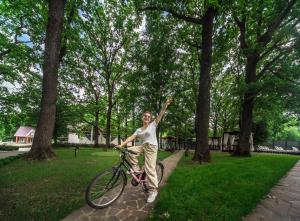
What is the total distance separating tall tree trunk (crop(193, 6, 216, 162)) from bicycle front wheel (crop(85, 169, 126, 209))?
21.6 ft

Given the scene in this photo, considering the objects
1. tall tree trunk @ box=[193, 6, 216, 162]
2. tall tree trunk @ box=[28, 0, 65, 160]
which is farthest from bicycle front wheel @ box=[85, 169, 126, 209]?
tall tree trunk @ box=[193, 6, 216, 162]

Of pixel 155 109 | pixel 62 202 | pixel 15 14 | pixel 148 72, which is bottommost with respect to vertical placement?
pixel 62 202

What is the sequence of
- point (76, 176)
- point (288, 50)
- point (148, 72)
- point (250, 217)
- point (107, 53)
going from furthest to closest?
point (107, 53) < point (148, 72) < point (288, 50) < point (76, 176) < point (250, 217)

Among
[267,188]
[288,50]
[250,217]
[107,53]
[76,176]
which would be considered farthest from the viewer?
[107,53]

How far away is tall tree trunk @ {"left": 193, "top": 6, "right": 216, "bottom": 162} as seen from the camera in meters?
10.1

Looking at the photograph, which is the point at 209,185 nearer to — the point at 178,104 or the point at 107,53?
the point at 178,104

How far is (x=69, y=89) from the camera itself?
23375 millimetres

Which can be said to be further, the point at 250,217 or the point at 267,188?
the point at 267,188

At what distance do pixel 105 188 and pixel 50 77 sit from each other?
6.82 meters

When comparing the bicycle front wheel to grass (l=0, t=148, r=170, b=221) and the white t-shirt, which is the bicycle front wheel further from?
the white t-shirt

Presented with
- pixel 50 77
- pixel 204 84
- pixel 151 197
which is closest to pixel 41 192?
pixel 151 197

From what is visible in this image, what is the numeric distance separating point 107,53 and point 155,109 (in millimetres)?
9020

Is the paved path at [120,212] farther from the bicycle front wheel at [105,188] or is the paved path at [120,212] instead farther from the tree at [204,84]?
the tree at [204,84]

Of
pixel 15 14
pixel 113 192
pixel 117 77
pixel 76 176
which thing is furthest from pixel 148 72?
pixel 113 192
